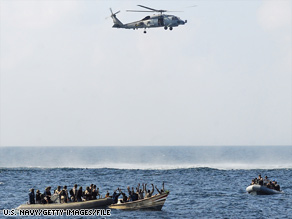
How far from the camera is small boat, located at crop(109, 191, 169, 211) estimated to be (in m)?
50.3

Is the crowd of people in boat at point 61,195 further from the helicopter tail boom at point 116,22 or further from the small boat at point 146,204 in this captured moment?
the helicopter tail boom at point 116,22

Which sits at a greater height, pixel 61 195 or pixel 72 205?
pixel 61 195

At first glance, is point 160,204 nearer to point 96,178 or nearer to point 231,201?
point 231,201

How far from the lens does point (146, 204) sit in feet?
166

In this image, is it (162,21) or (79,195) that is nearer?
(79,195)

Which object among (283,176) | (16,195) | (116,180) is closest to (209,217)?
(16,195)

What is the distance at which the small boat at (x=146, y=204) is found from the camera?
50.3 metres

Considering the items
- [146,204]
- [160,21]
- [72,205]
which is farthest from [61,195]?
[160,21]

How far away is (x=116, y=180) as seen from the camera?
84.1 meters

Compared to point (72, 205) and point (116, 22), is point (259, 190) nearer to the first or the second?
point (72, 205)

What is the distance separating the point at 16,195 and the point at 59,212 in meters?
18.0

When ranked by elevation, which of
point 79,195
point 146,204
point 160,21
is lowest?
point 146,204

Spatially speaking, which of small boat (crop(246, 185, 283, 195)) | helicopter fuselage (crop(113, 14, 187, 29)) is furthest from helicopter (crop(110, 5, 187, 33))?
small boat (crop(246, 185, 283, 195))

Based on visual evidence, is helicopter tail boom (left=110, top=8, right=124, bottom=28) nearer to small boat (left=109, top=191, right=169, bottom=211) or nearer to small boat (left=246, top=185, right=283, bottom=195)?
small boat (left=246, top=185, right=283, bottom=195)
